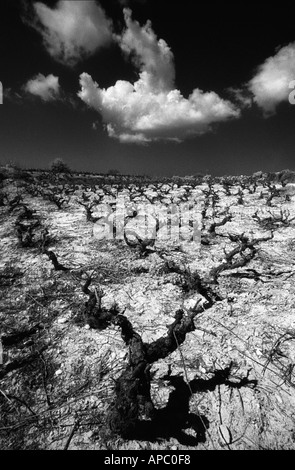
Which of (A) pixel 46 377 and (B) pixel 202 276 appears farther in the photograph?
(B) pixel 202 276

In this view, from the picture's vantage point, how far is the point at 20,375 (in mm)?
3412

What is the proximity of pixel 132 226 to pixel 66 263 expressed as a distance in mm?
4557

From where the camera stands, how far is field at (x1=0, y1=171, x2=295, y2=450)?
273cm

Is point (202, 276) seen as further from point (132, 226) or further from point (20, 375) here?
point (132, 226)

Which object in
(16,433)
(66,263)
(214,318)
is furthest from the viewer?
(66,263)

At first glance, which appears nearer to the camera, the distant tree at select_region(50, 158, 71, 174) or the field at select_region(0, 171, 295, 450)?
the field at select_region(0, 171, 295, 450)

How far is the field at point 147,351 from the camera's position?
8.95 ft

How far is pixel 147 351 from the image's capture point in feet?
11.3

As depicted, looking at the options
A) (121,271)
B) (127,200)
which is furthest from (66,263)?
(127,200)

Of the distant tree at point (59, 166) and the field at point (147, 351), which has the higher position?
the distant tree at point (59, 166)

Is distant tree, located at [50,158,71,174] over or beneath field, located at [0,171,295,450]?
over

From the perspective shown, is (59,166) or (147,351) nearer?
(147,351)
